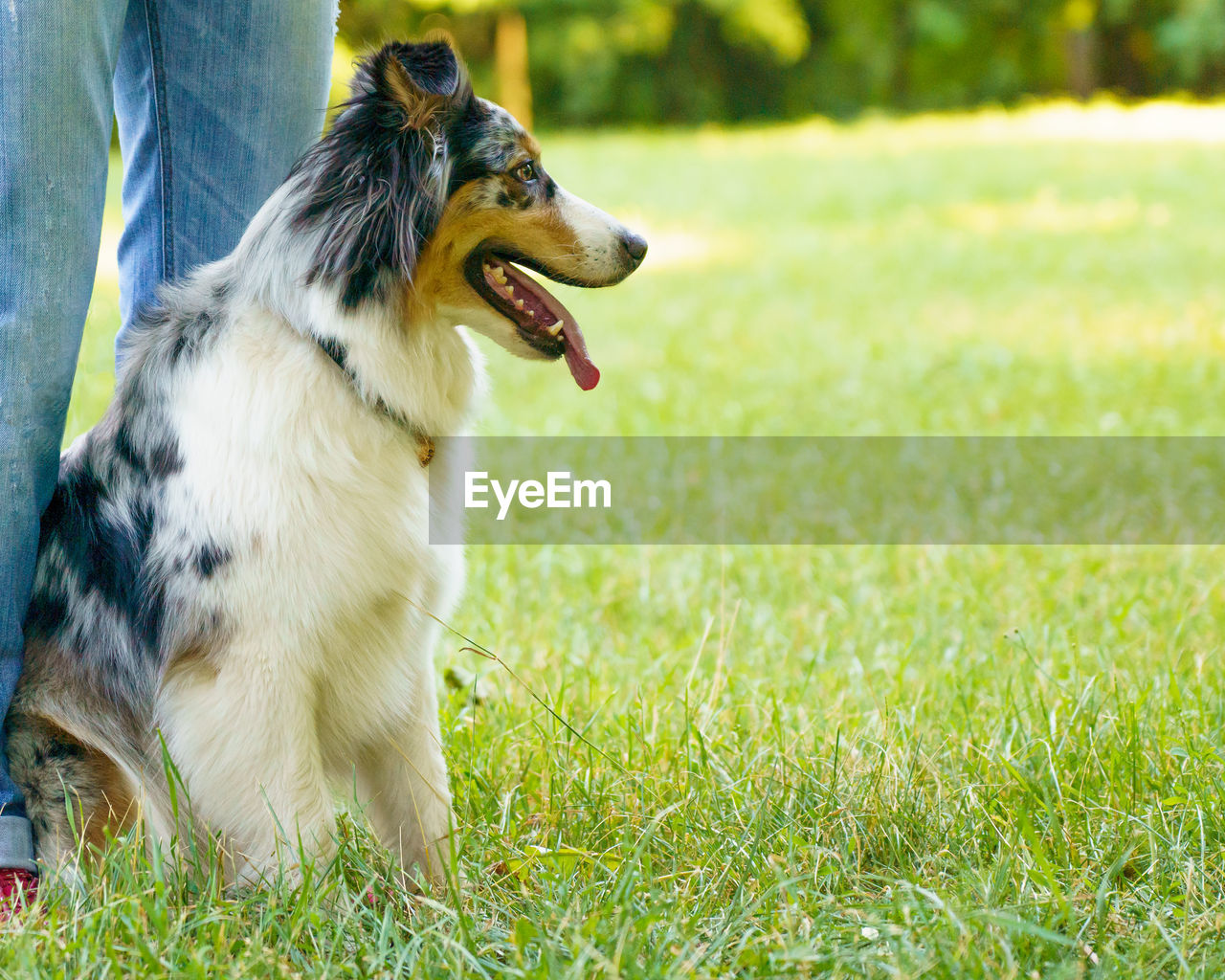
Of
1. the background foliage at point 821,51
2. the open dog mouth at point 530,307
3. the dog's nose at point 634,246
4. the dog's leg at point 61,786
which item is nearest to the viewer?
the dog's leg at point 61,786

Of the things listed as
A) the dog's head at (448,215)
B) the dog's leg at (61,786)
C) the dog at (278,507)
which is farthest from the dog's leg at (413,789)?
the dog's head at (448,215)

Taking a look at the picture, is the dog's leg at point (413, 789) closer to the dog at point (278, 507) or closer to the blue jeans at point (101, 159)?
the dog at point (278, 507)

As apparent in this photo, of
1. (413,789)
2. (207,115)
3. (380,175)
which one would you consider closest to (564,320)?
(380,175)

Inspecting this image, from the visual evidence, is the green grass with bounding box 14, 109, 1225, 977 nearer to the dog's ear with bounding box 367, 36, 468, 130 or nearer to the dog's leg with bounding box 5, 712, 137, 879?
the dog's leg with bounding box 5, 712, 137, 879

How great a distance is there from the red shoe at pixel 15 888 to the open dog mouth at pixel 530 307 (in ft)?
4.09

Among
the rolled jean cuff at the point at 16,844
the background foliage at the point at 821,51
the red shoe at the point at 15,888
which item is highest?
the background foliage at the point at 821,51

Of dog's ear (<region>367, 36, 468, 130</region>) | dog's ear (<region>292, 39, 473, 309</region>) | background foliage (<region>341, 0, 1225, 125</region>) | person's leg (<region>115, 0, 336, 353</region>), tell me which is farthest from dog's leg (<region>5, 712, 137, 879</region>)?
background foliage (<region>341, 0, 1225, 125</region>)

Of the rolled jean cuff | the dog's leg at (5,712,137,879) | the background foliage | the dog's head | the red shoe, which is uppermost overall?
the background foliage

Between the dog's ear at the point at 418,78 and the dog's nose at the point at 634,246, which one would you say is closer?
the dog's ear at the point at 418,78

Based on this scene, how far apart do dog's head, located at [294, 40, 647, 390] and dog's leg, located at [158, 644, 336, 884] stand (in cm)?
65

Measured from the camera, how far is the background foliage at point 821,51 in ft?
90.5

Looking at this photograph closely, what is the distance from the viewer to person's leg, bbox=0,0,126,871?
74.0 inches

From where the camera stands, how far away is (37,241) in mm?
1938

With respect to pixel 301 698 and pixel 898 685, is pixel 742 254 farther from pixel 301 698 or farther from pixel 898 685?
pixel 301 698
